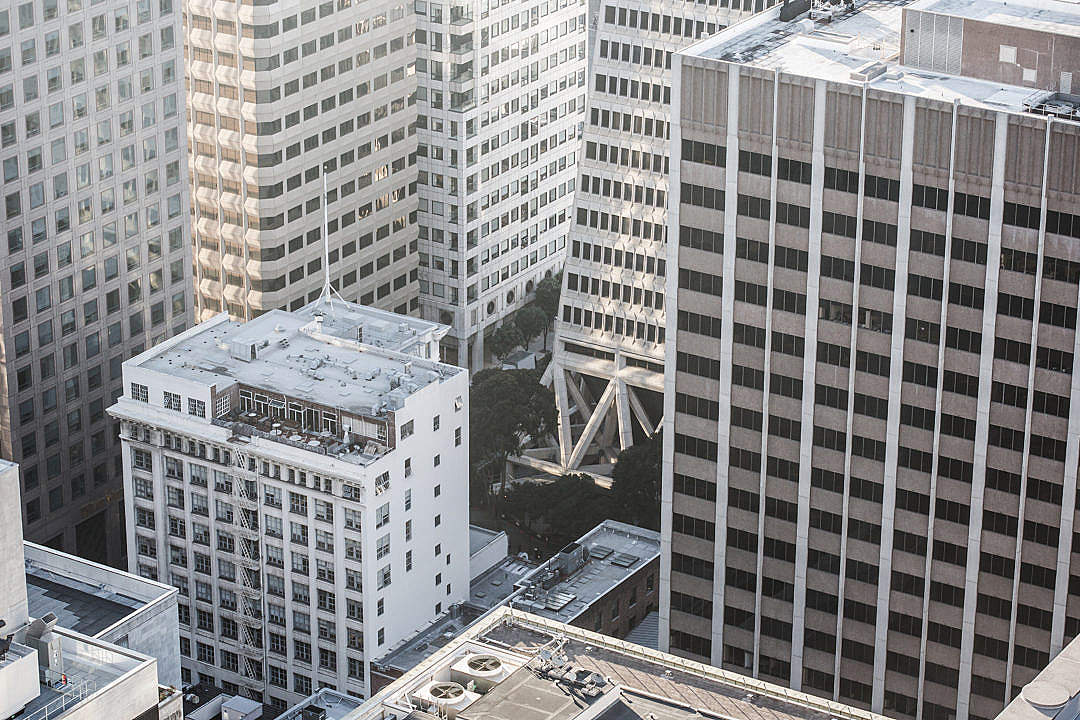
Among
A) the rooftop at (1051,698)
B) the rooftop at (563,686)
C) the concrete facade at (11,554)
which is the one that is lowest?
the rooftop at (563,686)

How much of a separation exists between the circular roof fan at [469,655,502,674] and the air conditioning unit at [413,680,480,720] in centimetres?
234

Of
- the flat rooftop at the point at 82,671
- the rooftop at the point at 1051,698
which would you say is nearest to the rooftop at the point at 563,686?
the flat rooftop at the point at 82,671

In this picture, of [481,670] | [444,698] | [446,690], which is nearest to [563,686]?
[481,670]

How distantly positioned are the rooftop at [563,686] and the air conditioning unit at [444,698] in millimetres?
73

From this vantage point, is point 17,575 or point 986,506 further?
point 986,506

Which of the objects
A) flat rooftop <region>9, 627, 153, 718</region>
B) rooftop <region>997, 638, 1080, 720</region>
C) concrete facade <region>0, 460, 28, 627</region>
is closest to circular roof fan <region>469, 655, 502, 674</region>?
flat rooftop <region>9, 627, 153, 718</region>

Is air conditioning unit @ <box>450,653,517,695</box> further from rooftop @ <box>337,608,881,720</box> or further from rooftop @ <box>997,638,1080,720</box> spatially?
rooftop @ <box>997,638,1080,720</box>

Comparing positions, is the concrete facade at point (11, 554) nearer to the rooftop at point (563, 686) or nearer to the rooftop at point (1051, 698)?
the rooftop at point (563, 686)

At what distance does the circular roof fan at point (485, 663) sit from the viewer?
155 m

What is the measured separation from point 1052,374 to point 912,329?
13676 millimetres

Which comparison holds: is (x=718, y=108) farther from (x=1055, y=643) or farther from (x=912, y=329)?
(x=1055, y=643)

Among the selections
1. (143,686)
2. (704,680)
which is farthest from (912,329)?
(143,686)

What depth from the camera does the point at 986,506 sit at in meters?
198

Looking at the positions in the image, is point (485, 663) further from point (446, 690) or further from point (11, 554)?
point (11, 554)
